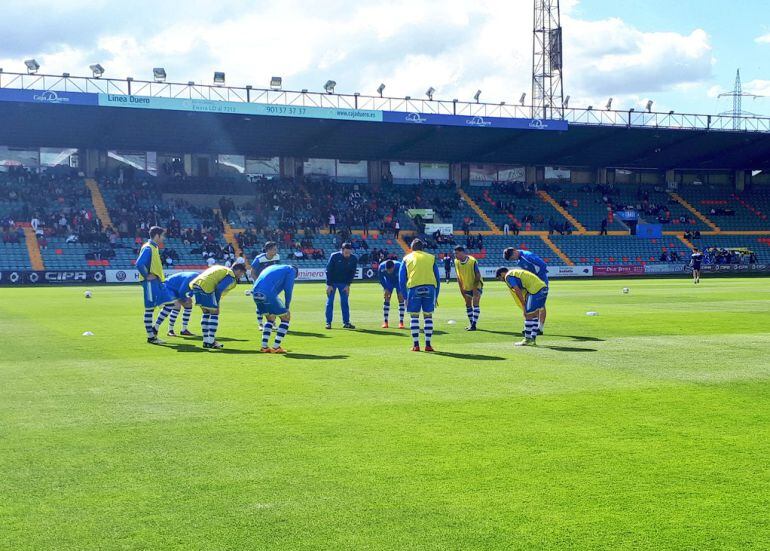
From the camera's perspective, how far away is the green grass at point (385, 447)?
19.0ft

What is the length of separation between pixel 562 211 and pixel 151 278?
58.7 metres

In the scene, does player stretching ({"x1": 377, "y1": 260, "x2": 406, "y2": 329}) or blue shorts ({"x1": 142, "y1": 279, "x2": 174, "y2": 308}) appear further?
player stretching ({"x1": 377, "y1": 260, "x2": 406, "y2": 329})

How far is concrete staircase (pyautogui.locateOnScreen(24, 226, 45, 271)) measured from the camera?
49.7 metres

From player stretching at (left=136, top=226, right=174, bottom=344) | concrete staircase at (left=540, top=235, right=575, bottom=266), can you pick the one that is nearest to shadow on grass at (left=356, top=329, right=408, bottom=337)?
player stretching at (left=136, top=226, right=174, bottom=344)

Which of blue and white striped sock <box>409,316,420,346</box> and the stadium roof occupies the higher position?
the stadium roof

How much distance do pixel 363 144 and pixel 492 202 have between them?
13.0 meters

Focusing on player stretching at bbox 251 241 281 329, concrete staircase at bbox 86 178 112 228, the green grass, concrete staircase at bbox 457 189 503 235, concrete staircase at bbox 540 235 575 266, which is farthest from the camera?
concrete staircase at bbox 457 189 503 235

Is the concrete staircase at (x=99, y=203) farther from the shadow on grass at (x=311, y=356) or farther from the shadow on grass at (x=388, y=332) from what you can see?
the shadow on grass at (x=311, y=356)

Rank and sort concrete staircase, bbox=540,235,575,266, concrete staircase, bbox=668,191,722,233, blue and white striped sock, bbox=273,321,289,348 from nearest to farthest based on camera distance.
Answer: blue and white striped sock, bbox=273,321,289,348, concrete staircase, bbox=540,235,575,266, concrete staircase, bbox=668,191,722,233

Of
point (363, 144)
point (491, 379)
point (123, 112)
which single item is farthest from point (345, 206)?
point (491, 379)

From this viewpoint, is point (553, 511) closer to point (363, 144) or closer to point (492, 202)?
point (363, 144)

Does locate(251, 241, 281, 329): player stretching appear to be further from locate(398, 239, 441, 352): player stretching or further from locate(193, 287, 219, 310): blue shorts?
locate(398, 239, 441, 352): player stretching

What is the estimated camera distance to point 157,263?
1800cm

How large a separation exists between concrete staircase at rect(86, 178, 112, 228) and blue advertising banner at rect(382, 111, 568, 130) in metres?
19.9
